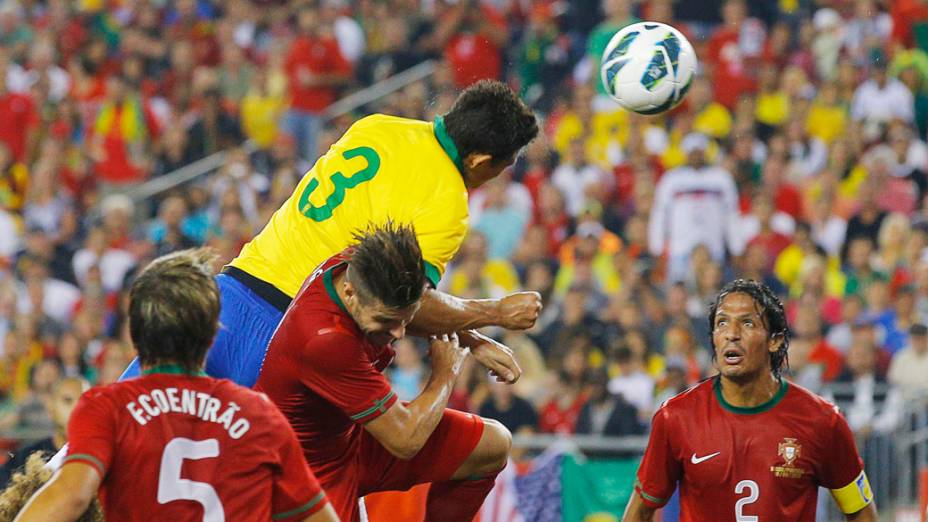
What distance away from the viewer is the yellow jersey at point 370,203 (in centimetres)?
645

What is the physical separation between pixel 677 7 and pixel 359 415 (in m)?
11.4

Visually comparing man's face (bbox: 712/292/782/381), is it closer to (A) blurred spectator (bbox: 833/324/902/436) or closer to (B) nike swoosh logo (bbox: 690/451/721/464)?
(B) nike swoosh logo (bbox: 690/451/721/464)

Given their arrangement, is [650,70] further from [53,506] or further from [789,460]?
[53,506]

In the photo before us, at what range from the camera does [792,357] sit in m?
11.9

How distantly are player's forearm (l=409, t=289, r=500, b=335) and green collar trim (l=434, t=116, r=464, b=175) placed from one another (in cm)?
60

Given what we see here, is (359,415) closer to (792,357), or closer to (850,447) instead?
(850,447)

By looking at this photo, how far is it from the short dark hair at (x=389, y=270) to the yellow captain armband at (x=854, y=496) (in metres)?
2.00

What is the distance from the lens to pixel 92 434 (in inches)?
174

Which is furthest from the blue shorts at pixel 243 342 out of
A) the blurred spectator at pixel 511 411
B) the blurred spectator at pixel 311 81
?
the blurred spectator at pixel 311 81

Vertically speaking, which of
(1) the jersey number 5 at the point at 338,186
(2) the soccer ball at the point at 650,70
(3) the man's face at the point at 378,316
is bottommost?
(3) the man's face at the point at 378,316

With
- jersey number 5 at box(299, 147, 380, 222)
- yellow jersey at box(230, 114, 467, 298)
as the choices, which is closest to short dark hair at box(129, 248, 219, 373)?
yellow jersey at box(230, 114, 467, 298)

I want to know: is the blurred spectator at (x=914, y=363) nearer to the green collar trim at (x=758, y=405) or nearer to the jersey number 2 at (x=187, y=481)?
the green collar trim at (x=758, y=405)

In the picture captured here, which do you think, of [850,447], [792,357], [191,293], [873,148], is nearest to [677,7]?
[873,148]

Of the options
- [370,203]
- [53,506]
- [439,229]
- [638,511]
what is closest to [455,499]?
[638,511]
